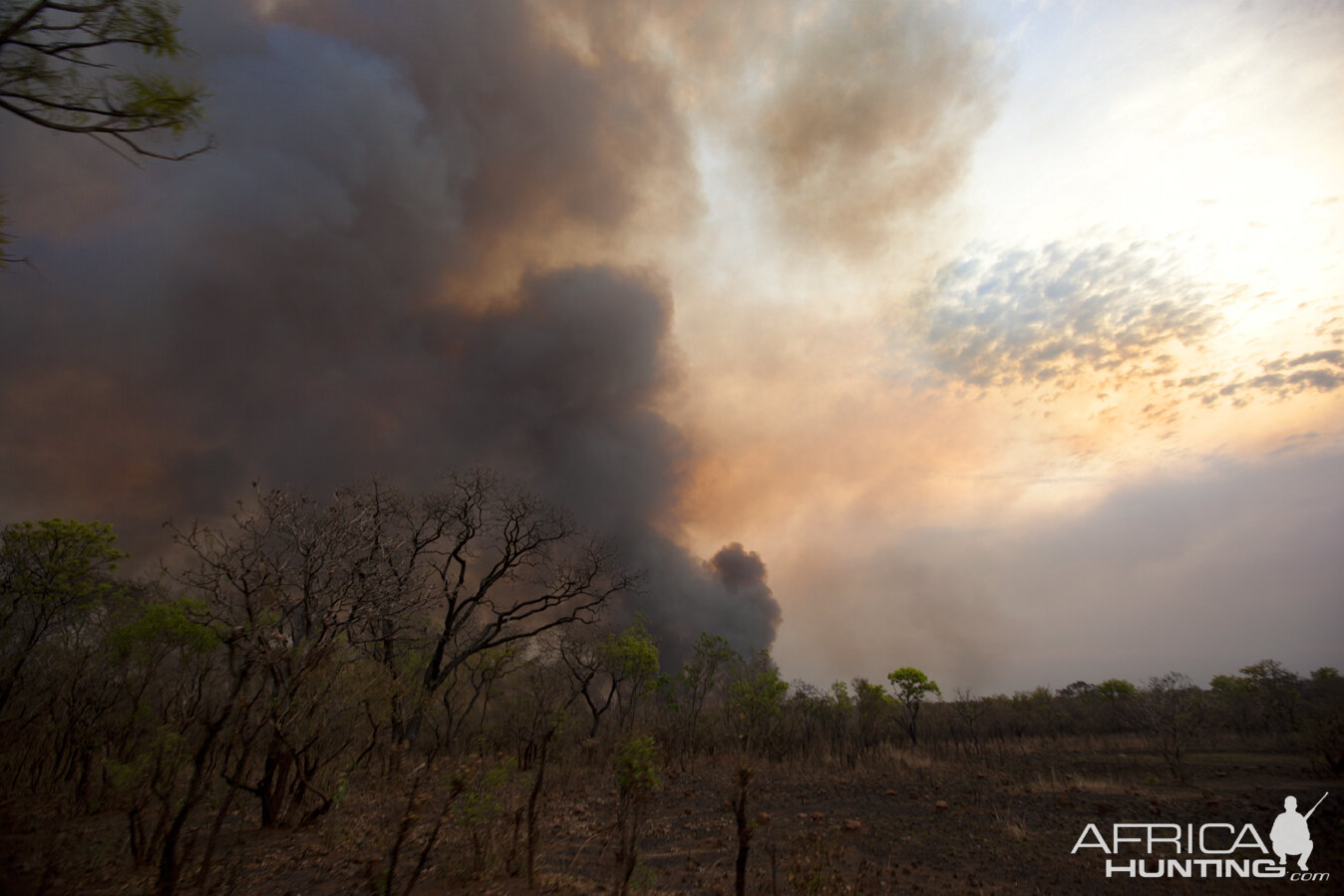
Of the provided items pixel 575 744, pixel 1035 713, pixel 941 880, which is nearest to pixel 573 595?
pixel 575 744

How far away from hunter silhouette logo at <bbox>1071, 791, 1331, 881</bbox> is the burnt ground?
232mm

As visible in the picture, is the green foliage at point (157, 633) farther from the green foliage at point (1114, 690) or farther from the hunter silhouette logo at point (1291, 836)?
the green foliage at point (1114, 690)

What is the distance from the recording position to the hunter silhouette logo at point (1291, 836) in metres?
10.4

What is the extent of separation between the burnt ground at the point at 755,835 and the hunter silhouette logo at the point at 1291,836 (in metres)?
0.22

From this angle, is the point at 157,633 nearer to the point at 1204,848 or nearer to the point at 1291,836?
the point at 1204,848

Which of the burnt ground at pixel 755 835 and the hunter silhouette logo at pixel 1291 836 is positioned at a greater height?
the hunter silhouette logo at pixel 1291 836

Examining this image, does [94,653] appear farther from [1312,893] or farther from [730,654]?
[730,654]

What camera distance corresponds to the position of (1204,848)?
11.2 m

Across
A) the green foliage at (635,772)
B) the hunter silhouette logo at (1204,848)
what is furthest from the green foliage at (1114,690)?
the green foliage at (635,772)

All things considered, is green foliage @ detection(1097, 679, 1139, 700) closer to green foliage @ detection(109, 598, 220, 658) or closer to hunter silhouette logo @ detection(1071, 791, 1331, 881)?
hunter silhouette logo @ detection(1071, 791, 1331, 881)

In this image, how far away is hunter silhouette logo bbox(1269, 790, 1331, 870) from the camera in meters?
10.4

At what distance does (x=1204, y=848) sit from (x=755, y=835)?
10397 millimetres

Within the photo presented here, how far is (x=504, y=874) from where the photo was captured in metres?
8.14

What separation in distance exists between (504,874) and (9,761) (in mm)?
17644
